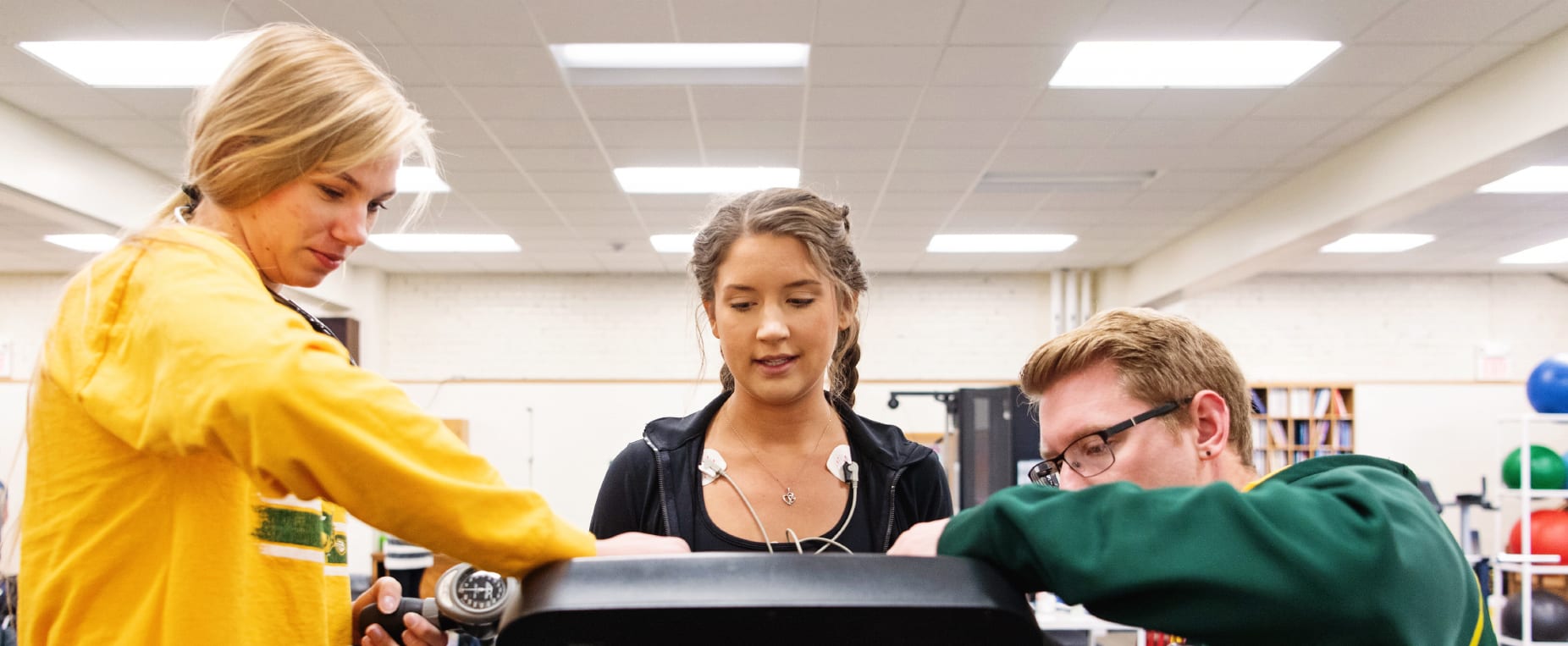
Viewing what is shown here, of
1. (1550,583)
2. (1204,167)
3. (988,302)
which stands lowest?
(1550,583)

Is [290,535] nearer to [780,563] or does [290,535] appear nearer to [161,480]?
[161,480]

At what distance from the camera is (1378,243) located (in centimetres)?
853

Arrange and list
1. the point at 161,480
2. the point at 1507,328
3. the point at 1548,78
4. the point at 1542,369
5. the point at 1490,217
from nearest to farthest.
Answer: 1. the point at 161,480
2. the point at 1548,78
3. the point at 1542,369
4. the point at 1490,217
5. the point at 1507,328

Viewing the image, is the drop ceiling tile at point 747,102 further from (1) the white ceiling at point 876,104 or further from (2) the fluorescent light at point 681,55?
(2) the fluorescent light at point 681,55

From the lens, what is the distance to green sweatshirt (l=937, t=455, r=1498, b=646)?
2.17ft

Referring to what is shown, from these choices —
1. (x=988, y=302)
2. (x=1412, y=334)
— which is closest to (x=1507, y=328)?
(x=1412, y=334)

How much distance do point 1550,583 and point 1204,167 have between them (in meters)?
3.89

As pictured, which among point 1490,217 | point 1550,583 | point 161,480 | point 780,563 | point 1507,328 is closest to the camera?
point 780,563

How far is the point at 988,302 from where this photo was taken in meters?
10.5

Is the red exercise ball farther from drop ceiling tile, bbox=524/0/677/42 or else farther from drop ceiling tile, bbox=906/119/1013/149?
drop ceiling tile, bbox=524/0/677/42

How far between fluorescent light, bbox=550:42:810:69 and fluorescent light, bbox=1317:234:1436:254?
5794 millimetres

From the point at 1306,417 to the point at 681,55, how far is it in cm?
730

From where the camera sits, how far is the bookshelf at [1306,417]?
9070 mm

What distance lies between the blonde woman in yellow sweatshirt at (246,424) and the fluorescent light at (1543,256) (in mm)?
10140
